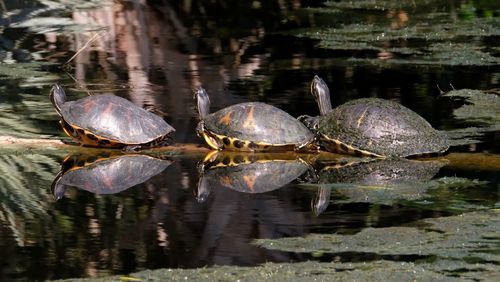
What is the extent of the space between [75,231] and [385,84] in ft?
15.2

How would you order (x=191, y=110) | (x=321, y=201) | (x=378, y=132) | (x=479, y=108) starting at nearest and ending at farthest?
(x=321, y=201) < (x=378, y=132) < (x=479, y=108) < (x=191, y=110)

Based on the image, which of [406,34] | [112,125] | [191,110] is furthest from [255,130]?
[406,34]

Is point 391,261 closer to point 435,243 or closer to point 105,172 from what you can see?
point 435,243

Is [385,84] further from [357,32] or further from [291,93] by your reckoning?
[357,32]

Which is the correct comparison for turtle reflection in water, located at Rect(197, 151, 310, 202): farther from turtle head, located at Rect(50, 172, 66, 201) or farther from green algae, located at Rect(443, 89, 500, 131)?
green algae, located at Rect(443, 89, 500, 131)

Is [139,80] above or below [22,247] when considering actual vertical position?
below

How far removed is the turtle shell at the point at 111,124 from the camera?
780cm

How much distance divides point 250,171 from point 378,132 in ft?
2.74

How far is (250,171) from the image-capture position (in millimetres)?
7352

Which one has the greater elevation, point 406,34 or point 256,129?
point 256,129

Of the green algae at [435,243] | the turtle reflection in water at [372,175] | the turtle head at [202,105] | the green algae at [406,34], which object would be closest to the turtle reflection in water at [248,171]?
the turtle reflection in water at [372,175]

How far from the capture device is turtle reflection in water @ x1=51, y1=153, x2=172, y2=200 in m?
6.95

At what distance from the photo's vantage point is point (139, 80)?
10.5 metres

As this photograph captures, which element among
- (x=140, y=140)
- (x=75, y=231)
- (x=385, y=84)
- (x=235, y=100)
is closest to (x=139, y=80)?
(x=235, y=100)
